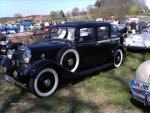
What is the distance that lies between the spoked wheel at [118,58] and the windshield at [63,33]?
1999mm

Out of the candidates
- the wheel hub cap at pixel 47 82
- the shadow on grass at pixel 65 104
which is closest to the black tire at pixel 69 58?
the wheel hub cap at pixel 47 82

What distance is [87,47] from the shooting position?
21.6 feet

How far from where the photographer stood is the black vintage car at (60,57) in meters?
5.32

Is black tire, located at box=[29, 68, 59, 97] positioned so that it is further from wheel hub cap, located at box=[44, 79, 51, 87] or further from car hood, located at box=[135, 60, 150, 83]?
car hood, located at box=[135, 60, 150, 83]

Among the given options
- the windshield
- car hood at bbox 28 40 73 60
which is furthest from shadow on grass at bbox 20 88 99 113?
the windshield

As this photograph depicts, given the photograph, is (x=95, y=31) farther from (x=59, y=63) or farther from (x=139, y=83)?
(x=139, y=83)

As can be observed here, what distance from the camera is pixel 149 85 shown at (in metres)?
3.87

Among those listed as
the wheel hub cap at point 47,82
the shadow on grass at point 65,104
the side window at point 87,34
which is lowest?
the shadow on grass at point 65,104

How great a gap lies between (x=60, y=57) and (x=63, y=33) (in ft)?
3.38

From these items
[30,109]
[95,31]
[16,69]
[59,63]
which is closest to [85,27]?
[95,31]

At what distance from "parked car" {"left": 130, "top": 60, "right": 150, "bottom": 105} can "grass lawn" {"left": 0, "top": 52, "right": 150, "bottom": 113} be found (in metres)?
0.56

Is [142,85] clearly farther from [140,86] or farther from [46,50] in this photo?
[46,50]

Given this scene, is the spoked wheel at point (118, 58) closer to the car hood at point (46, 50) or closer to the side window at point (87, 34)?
the side window at point (87, 34)

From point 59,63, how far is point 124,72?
95.8 inches
